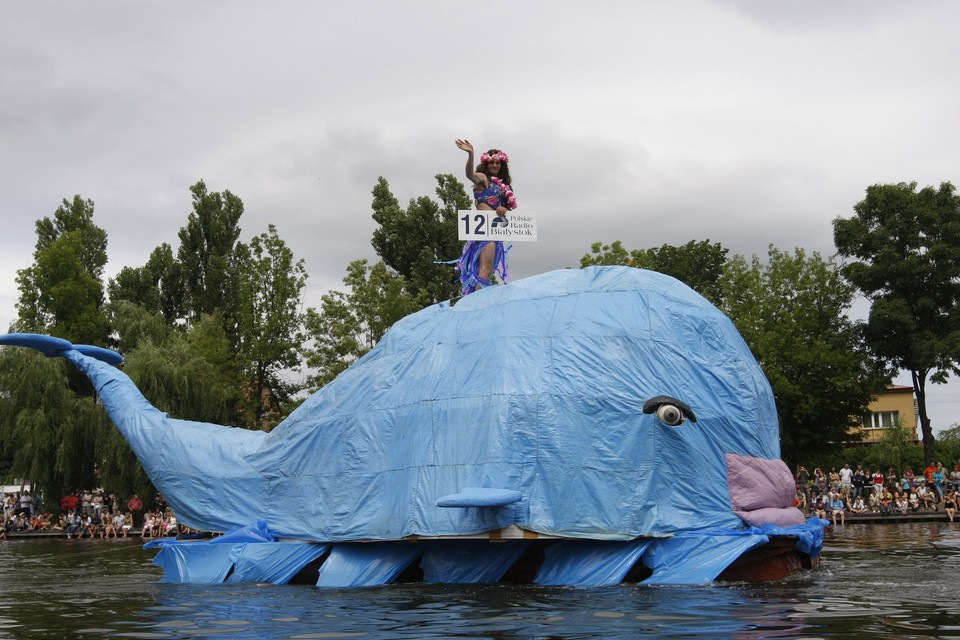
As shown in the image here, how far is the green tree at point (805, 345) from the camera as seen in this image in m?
42.1

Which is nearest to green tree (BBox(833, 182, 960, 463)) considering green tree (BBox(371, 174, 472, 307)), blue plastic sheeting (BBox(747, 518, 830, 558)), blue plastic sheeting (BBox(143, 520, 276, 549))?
green tree (BBox(371, 174, 472, 307))

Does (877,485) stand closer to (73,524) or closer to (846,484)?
(846,484)

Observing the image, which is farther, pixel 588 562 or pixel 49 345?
pixel 49 345

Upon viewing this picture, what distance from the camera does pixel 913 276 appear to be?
39188 millimetres

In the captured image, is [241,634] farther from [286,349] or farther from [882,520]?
[286,349]

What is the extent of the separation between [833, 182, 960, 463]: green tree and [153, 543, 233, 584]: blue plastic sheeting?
29.2 m

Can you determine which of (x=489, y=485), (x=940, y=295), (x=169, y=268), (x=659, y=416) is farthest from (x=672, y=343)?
(x=169, y=268)

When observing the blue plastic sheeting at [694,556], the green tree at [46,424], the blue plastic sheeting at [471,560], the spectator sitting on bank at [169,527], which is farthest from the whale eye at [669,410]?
the green tree at [46,424]

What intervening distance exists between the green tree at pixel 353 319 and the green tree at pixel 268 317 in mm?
3733

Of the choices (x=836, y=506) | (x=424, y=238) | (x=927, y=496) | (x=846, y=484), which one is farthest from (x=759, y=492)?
(x=424, y=238)

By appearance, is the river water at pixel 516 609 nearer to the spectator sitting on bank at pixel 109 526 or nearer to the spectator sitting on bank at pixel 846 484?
the spectator sitting on bank at pixel 846 484

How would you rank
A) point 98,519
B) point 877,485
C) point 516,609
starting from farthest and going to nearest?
1. point 98,519
2. point 877,485
3. point 516,609

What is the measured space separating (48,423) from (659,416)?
97.3 feet

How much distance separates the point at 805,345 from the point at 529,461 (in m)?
31.7
